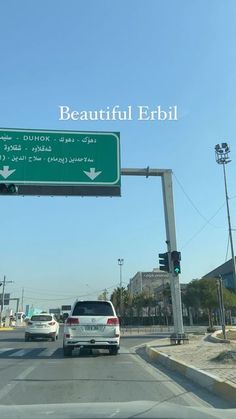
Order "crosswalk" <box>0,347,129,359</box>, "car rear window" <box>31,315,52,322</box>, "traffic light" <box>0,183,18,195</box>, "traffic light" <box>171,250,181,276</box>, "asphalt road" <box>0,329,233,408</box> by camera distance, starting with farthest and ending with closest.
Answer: "car rear window" <box>31,315,52,322</box>, "traffic light" <box>171,250,181,276</box>, "traffic light" <box>0,183,18,195</box>, "crosswalk" <box>0,347,129,359</box>, "asphalt road" <box>0,329,233,408</box>

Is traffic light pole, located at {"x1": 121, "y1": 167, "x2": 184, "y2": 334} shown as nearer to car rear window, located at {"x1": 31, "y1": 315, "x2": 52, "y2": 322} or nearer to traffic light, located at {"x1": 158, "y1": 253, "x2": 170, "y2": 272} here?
traffic light, located at {"x1": 158, "y1": 253, "x2": 170, "y2": 272}

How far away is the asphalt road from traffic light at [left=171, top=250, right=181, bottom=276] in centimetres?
695

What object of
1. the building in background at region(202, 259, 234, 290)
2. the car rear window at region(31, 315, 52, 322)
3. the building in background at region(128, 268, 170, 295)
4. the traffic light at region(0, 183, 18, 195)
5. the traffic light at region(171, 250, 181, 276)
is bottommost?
the car rear window at region(31, 315, 52, 322)

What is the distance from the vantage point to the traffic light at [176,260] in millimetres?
23375

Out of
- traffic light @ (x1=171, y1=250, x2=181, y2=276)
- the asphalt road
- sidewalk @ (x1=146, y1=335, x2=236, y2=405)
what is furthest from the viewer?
traffic light @ (x1=171, y1=250, x2=181, y2=276)

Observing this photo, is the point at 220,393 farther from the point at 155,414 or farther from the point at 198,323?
the point at 198,323

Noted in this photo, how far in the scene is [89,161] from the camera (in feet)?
78.0

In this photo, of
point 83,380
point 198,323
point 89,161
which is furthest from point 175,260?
point 198,323

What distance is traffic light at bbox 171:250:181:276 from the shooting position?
76.7 feet

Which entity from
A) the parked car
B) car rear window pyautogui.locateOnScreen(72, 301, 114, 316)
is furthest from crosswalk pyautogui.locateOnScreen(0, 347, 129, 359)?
the parked car

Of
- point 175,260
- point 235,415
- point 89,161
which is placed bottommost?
point 235,415

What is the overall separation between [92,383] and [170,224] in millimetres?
13455

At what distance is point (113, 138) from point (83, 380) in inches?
558

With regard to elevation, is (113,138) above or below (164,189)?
above
